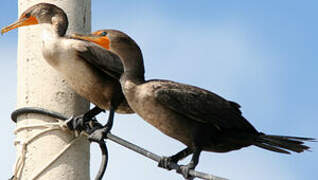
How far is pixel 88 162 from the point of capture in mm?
9180

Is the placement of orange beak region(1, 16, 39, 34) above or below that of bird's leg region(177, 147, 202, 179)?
above

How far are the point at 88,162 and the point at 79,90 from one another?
0.61 metres

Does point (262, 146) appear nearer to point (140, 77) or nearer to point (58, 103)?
point (140, 77)

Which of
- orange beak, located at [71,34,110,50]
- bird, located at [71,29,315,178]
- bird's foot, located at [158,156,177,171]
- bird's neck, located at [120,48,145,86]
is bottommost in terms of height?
bird's foot, located at [158,156,177,171]

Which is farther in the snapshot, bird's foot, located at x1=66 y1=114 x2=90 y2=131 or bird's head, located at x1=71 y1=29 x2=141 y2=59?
bird's foot, located at x1=66 y1=114 x2=90 y2=131

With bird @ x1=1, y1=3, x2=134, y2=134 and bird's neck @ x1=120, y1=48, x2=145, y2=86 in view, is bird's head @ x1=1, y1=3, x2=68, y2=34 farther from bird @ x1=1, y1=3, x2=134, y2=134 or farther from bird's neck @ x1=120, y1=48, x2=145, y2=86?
bird's neck @ x1=120, y1=48, x2=145, y2=86

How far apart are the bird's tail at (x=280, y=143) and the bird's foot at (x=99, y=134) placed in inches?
49.2

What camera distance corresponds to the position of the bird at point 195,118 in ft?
27.7

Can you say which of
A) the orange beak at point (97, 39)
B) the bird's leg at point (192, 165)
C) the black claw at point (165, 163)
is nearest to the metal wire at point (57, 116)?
the black claw at point (165, 163)

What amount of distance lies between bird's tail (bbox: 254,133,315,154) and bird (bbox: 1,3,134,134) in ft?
4.42

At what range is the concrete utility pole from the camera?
897cm

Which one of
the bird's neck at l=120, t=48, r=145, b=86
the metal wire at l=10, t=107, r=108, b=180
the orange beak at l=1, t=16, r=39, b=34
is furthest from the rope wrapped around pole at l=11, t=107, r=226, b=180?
the orange beak at l=1, t=16, r=39, b=34

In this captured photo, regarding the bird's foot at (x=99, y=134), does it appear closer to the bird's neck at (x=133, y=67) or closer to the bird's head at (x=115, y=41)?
the bird's neck at (x=133, y=67)

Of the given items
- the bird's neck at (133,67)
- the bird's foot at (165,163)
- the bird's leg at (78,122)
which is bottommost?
the bird's foot at (165,163)
